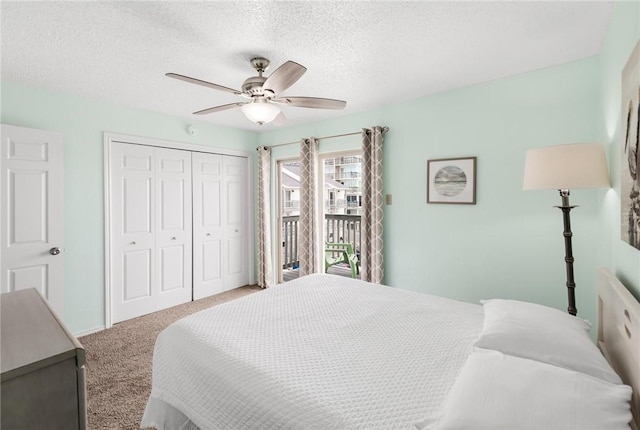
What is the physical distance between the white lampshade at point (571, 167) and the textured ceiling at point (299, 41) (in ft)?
2.67

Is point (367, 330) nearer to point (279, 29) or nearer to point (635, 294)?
point (635, 294)

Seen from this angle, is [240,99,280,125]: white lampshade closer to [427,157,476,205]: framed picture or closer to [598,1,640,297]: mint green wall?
[427,157,476,205]: framed picture

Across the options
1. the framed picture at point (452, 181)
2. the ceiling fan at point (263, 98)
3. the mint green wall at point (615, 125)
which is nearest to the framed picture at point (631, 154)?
the mint green wall at point (615, 125)

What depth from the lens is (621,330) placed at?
4.20 feet

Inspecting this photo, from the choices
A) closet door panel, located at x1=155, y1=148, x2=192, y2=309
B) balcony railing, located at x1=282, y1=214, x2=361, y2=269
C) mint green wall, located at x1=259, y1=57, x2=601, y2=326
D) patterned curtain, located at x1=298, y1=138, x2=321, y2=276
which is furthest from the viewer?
balcony railing, located at x1=282, y1=214, x2=361, y2=269

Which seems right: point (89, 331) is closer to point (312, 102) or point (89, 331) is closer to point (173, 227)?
point (173, 227)

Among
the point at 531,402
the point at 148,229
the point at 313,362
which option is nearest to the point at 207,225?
the point at 148,229

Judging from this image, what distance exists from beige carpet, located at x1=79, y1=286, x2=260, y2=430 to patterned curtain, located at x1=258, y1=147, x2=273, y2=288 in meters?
1.20

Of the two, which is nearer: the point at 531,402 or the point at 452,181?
the point at 531,402

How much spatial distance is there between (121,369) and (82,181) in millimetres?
1983

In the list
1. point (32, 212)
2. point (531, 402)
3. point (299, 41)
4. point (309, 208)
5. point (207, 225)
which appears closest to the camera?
point (531, 402)

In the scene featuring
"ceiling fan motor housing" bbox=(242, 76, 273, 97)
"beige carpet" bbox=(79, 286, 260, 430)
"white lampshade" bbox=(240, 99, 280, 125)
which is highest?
"ceiling fan motor housing" bbox=(242, 76, 273, 97)

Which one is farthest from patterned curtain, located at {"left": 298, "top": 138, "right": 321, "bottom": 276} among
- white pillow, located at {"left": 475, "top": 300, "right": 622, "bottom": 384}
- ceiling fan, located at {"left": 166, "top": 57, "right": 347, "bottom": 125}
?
white pillow, located at {"left": 475, "top": 300, "right": 622, "bottom": 384}

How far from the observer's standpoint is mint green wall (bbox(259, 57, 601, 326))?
246cm
